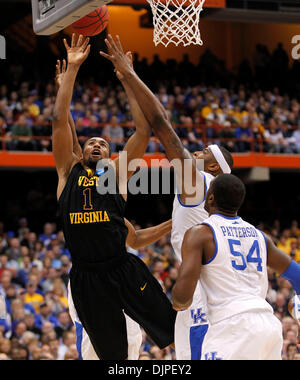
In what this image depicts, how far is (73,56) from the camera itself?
5289 millimetres

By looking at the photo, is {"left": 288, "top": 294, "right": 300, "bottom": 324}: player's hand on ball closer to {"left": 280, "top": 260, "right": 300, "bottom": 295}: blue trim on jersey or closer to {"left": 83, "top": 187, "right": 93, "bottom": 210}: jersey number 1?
{"left": 280, "top": 260, "right": 300, "bottom": 295}: blue trim on jersey

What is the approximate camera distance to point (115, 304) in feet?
17.0

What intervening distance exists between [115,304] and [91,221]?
660 mm

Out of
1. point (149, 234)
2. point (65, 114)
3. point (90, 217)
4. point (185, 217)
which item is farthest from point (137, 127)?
point (149, 234)

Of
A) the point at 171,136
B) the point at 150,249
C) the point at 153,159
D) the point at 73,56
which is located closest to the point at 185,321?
the point at 171,136

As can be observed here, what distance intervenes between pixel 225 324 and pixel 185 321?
1017 millimetres

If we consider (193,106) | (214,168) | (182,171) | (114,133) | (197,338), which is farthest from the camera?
(193,106)

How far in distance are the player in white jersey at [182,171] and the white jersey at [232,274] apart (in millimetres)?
726

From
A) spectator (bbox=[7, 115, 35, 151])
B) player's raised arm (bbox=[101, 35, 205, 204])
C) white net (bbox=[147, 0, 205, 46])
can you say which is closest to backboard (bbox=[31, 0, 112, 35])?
player's raised arm (bbox=[101, 35, 205, 204])

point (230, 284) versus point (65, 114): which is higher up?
point (65, 114)

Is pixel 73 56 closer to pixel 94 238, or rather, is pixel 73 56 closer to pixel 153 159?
pixel 94 238

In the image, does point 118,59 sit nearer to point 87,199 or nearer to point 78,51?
point 78,51

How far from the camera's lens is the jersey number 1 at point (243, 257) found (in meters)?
4.34

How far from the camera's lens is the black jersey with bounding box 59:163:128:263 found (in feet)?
16.6
